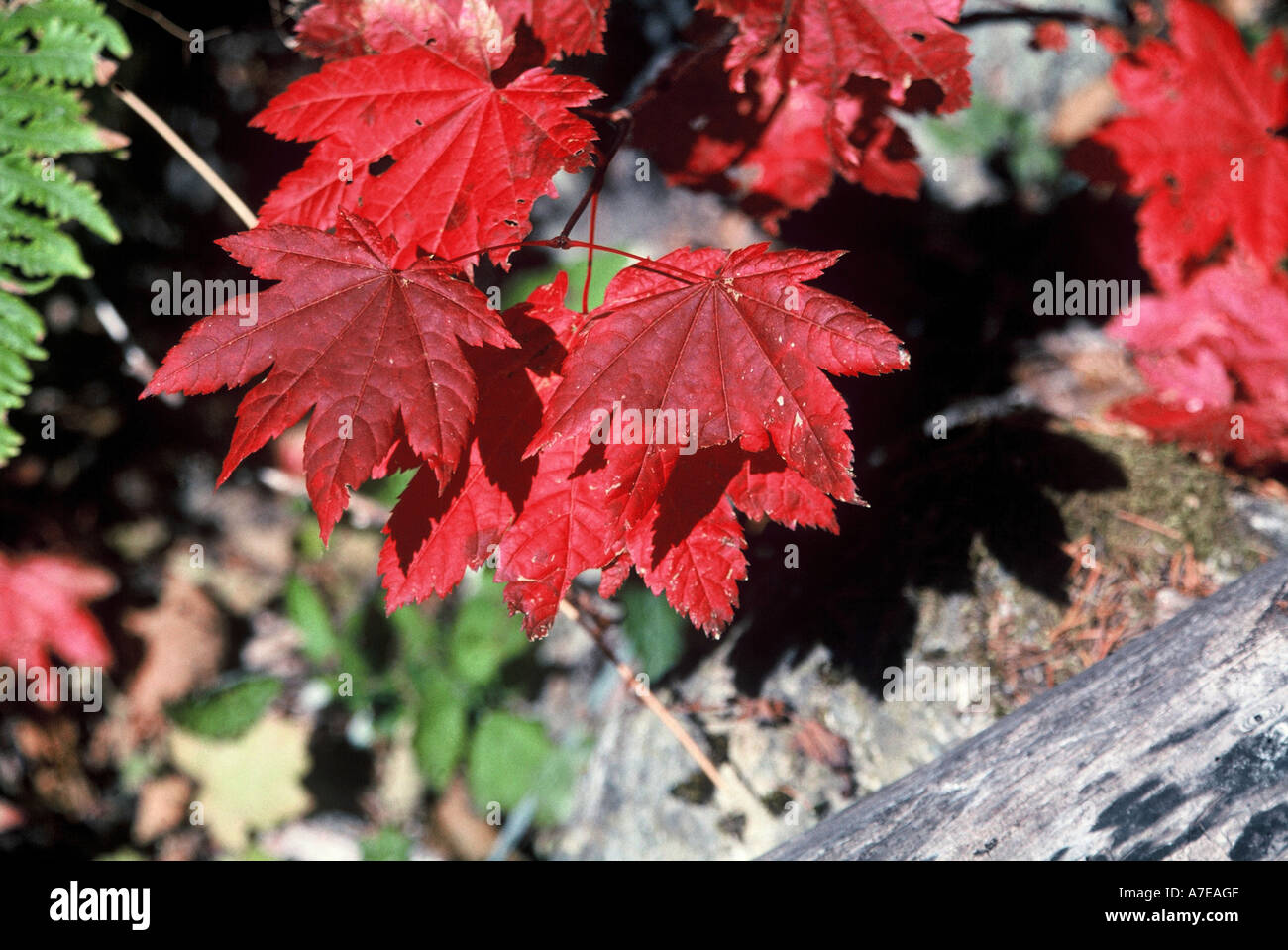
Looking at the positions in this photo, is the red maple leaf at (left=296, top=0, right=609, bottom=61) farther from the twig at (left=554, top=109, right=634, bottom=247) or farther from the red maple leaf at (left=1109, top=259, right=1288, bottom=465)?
the red maple leaf at (left=1109, top=259, right=1288, bottom=465)

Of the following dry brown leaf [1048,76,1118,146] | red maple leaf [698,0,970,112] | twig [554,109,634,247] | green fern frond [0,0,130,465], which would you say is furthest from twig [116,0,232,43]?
dry brown leaf [1048,76,1118,146]

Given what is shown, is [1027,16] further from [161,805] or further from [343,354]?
[161,805]

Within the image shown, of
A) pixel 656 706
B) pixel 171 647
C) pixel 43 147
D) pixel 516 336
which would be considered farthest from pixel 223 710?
pixel 516 336

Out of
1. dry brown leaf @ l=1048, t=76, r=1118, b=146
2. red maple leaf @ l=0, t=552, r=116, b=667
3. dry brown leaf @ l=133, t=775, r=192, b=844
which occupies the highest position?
dry brown leaf @ l=1048, t=76, r=1118, b=146

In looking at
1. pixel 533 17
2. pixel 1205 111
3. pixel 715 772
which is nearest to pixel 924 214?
→ pixel 1205 111

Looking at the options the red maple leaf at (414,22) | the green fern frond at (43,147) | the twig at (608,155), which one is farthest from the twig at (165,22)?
the twig at (608,155)

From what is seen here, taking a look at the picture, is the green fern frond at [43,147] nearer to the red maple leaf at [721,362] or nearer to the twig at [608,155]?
the twig at [608,155]
